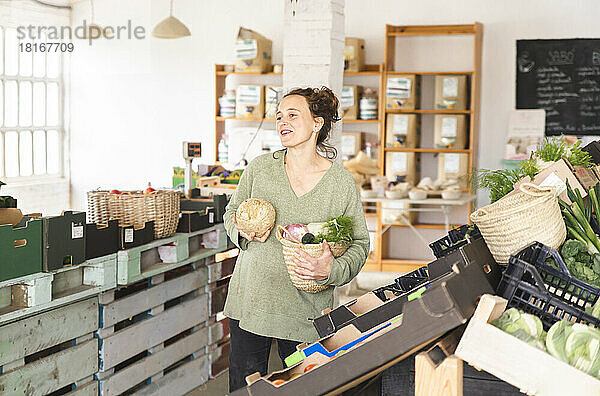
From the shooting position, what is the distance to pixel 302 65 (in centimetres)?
404

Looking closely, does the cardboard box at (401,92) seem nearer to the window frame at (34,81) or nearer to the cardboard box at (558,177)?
the window frame at (34,81)

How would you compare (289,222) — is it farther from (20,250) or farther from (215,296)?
(215,296)

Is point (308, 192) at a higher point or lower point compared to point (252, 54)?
lower

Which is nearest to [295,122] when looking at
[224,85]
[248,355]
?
[248,355]

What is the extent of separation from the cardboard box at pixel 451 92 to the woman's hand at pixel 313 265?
17.5 ft

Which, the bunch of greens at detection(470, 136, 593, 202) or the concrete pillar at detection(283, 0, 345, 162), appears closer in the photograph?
the bunch of greens at detection(470, 136, 593, 202)

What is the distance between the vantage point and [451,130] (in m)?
7.63

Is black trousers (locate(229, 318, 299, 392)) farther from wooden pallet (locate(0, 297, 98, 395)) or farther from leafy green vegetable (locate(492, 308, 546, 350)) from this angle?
leafy green vegetable (locate(492, 308, 546, 350))

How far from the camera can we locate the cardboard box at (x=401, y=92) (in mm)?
7680

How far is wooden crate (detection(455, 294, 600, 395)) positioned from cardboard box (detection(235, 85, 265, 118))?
697cm

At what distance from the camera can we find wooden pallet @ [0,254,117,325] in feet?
9.20

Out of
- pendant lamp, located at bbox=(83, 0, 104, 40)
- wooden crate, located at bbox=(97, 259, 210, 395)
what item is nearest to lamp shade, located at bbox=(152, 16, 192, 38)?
pendant lamp, located at bbox=(83, 0, 104, 40)

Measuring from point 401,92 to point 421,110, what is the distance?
11.1 inches

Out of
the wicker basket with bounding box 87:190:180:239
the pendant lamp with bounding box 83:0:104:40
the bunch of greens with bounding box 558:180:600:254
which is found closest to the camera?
the bunch of greens with bounding box 558:180:600:254
